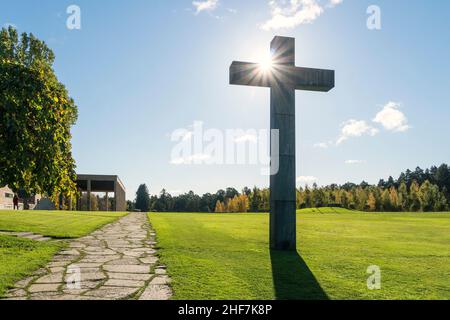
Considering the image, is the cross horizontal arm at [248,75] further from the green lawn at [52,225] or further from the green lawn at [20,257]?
the green lawn at [52,225]

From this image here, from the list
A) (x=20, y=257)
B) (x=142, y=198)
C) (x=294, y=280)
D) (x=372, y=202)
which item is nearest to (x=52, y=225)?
(x=20, y=257)

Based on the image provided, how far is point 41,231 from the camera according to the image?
11.6 m

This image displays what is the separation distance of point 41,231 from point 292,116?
8.25 metres

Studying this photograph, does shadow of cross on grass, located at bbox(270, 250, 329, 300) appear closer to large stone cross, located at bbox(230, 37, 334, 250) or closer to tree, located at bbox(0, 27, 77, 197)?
large stone cross, located at bbox(230, 37, 334, 250)

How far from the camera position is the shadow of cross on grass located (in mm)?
4457

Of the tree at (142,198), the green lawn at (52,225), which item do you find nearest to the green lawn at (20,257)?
the green lawn at (52,225)

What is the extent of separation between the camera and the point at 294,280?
17.3 ft

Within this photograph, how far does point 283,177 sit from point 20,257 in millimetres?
5470

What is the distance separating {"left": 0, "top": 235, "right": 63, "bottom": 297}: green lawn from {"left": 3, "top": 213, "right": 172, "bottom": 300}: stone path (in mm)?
162

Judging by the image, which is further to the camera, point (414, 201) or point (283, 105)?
point (414, 201)

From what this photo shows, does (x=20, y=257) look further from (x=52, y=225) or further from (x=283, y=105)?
(x=52, y=225)

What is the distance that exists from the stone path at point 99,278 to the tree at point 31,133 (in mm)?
2236

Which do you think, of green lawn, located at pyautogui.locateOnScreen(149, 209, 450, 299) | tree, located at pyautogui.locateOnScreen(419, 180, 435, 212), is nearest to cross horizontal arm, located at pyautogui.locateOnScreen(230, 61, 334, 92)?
green lawn, located at pyautogui.locateOnScreen(149, 209, 450, 299)

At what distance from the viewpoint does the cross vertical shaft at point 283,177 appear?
28.0 feet
